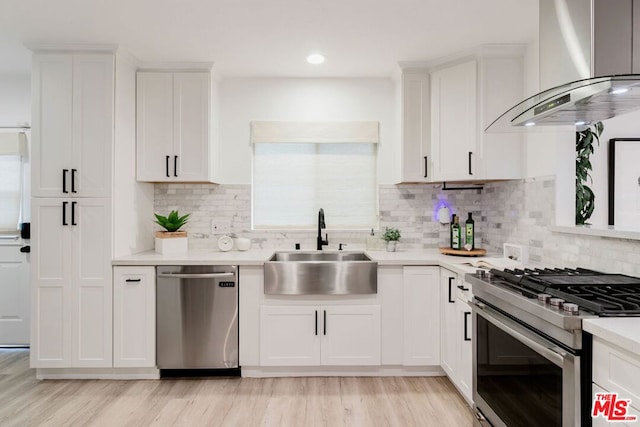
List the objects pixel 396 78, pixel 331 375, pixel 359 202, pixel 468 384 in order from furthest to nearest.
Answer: pixel 359 202
pixel 396 78
pixel 331 375
pixel 468 384

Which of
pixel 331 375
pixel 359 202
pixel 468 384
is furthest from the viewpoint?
pixel 359 202

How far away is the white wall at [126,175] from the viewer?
2961mm

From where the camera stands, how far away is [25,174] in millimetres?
3621

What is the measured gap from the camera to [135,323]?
2883 mm

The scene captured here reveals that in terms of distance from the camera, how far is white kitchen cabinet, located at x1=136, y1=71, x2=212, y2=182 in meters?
3.22

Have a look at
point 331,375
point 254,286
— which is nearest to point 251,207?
point 254,286

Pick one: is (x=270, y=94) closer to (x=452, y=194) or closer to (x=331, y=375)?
(x=452, y=194)

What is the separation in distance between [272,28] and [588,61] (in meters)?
1.89

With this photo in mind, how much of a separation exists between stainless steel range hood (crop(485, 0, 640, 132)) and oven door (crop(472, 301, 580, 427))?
3.05ft

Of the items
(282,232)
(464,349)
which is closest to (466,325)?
(464,349)

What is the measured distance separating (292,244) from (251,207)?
1.71 feet

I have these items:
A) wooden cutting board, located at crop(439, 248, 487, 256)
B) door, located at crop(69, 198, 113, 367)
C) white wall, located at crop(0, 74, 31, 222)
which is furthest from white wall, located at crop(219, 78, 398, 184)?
white wall, located at crop(0, 74, 31, 222)

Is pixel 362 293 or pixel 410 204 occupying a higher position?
pixel 410 204

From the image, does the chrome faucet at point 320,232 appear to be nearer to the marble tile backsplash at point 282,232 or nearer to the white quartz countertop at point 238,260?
the marble tile backsplash at point 282,232
